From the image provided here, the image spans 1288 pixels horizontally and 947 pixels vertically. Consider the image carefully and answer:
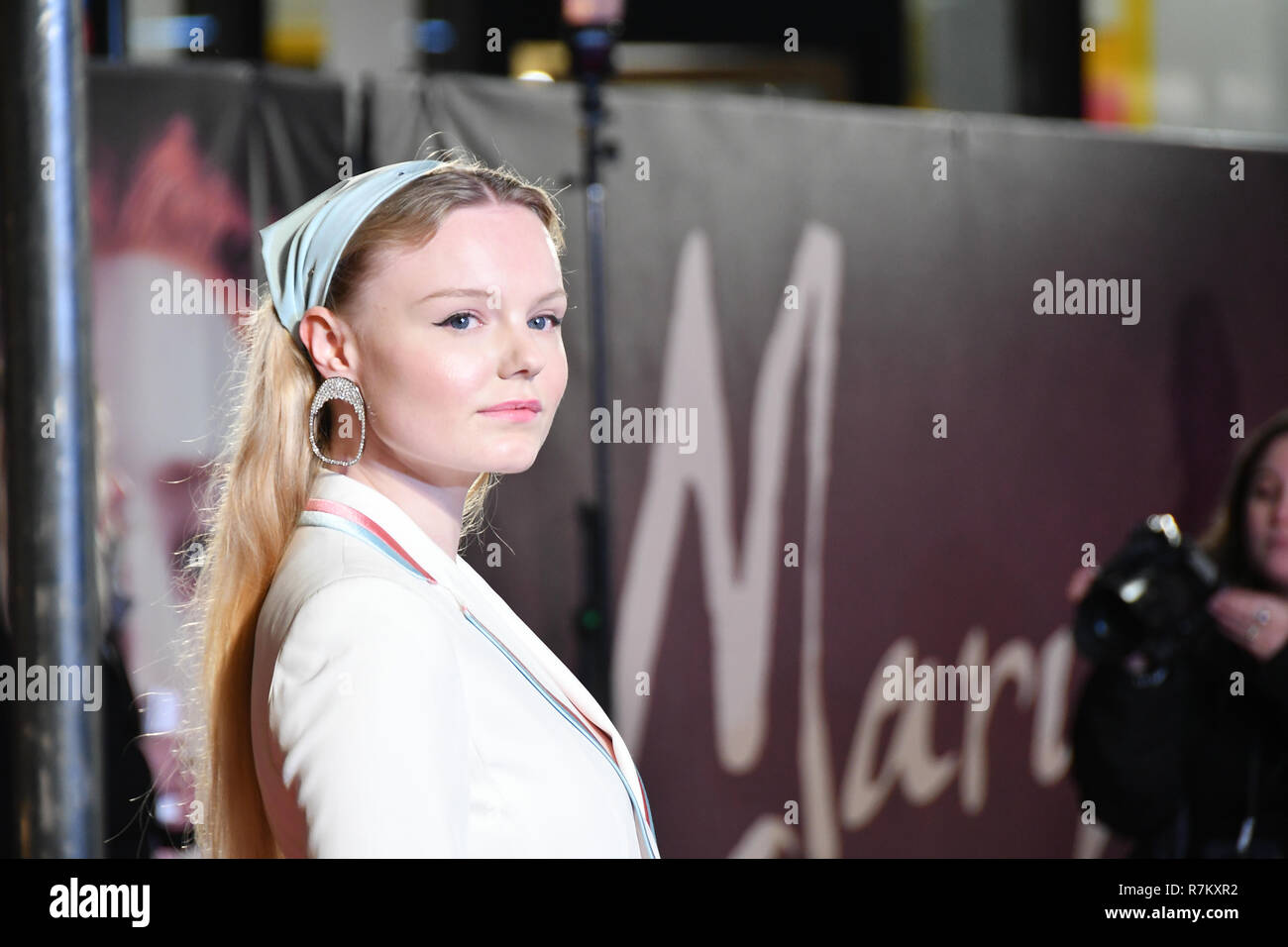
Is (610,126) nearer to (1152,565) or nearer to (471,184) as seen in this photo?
(1152,565)

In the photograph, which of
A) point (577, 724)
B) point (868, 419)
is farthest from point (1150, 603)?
point (577, 724)

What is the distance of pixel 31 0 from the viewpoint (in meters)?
1.39

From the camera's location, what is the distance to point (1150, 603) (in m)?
2.51

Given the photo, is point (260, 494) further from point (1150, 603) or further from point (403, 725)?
point (1150, 603)

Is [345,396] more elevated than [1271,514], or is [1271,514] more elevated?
[345,396]

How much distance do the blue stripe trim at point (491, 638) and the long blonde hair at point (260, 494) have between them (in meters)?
0.04

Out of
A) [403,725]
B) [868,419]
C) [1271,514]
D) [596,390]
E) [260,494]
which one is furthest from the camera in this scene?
[868,419]

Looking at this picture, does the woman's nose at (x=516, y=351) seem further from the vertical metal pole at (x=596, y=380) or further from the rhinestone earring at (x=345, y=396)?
the vertical metal pole at (x=596, y=380)

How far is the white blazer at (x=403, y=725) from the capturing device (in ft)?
2.81

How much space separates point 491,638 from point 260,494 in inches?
8.6

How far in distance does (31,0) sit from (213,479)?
52 centimetres

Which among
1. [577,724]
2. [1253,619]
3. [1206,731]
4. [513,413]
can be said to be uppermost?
[513,413]

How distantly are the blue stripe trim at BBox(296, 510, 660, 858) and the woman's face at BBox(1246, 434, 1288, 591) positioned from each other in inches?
76.8
